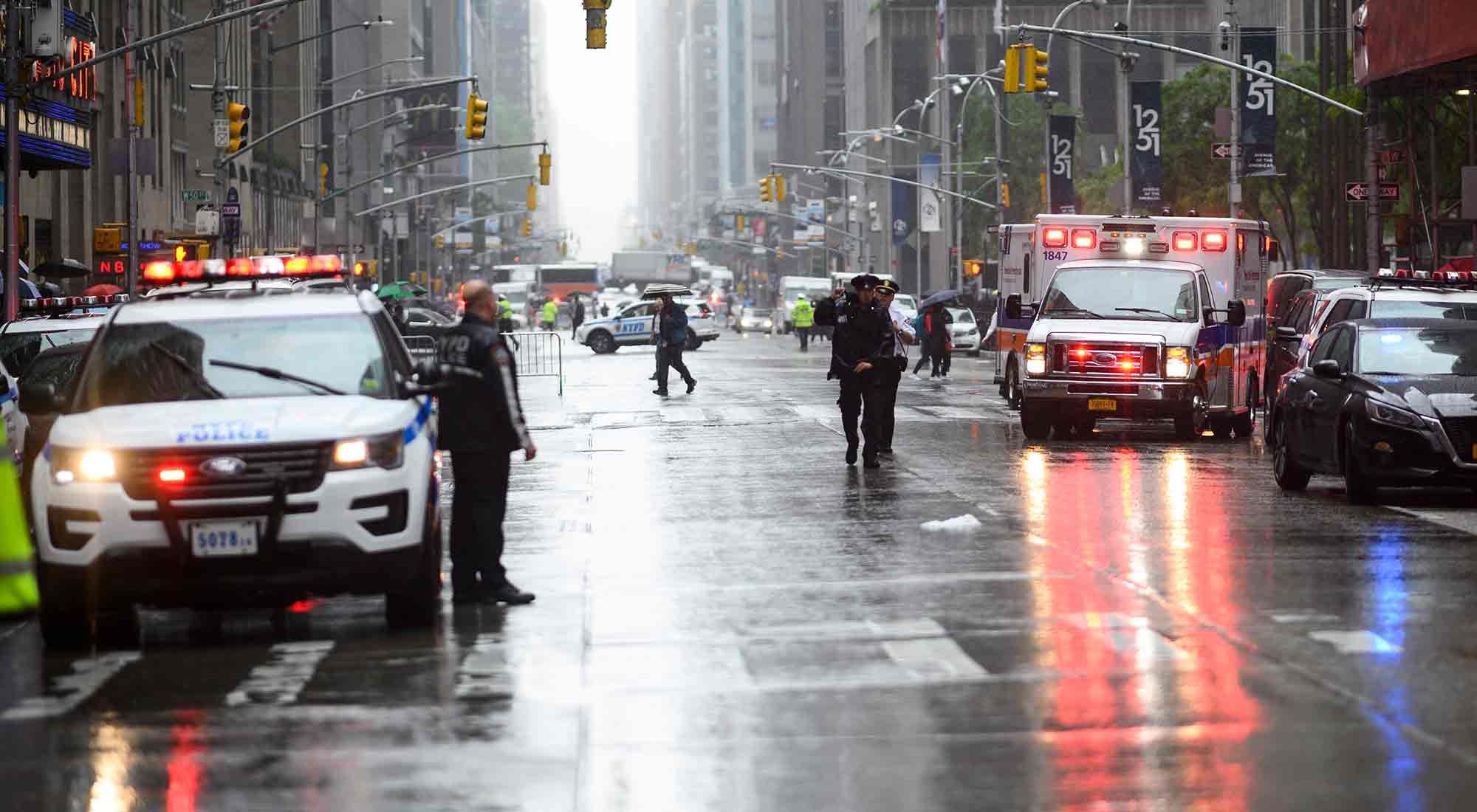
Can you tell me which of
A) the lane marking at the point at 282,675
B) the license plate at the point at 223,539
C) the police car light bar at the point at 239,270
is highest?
the police car light bar at the point at 239,270

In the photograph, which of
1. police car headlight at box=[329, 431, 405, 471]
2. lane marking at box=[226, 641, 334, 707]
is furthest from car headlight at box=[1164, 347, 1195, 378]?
lane marking at box=[226, 641, 334, 707]

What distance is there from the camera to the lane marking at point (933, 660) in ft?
33.8

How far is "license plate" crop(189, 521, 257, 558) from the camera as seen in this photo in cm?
1143

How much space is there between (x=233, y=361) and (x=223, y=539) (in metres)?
1.52

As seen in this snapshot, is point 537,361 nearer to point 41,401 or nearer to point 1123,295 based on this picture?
point 1123,295

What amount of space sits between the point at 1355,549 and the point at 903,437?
12.8 m

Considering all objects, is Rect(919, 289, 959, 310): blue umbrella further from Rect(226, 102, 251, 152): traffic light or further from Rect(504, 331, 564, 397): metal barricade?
Rect(226, 102, 251, 152): traffic light

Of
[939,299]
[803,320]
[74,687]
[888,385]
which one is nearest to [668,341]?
[939,299]

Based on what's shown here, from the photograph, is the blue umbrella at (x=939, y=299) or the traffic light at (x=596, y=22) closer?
the traffic light at (x=596, y=22)

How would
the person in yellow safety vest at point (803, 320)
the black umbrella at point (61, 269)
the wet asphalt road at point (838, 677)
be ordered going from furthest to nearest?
the person in yellow safety vest at point (803, 320), the black umbrella at point (61, 269), the wet asphalt road at point (838, 677)

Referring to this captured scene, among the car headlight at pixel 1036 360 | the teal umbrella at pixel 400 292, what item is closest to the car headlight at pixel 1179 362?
the car headlight at pixel 1036 360

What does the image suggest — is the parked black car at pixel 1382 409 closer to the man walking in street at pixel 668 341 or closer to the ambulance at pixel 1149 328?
the ambulance at pixel 1149 328

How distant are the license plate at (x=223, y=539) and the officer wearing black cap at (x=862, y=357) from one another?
11742 millimetres

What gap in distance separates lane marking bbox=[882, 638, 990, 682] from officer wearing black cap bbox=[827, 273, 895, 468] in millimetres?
11363
